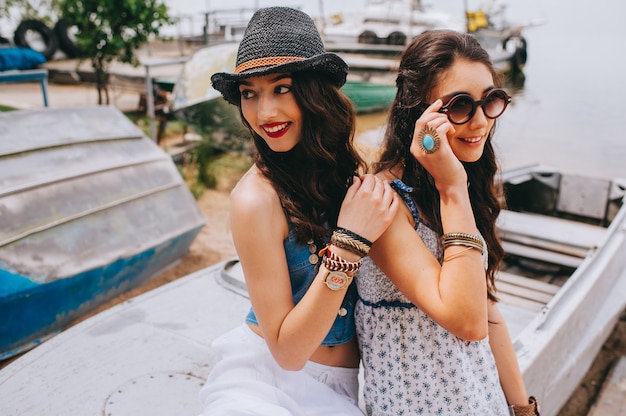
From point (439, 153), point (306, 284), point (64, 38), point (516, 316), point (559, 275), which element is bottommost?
point (64, 38)

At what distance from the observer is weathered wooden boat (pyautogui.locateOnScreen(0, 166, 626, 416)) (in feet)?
6.92

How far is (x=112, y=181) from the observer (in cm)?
400

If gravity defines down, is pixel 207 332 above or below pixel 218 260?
above

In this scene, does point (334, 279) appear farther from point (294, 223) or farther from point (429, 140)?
point (429, 140)

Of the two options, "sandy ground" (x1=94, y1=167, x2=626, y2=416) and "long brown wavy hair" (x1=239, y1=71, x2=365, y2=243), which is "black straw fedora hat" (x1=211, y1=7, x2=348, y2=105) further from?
"sandy ground" (x1=94, y1=167, x2=626, y2=416)

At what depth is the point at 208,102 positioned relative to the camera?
8016 millimetres

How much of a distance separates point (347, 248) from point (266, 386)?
446 millimetres

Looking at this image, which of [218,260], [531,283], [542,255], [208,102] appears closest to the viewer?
[531,283]

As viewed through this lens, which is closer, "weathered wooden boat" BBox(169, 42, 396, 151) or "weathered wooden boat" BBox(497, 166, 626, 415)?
"weathered wooden boat" BBox(497, 166, 626, 415)

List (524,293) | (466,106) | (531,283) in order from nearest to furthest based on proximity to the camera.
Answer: (466,106)
(524,293)
(531,283)

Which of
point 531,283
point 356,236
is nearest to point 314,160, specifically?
point 356,236

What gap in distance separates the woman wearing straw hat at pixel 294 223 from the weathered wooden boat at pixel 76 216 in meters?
2.32

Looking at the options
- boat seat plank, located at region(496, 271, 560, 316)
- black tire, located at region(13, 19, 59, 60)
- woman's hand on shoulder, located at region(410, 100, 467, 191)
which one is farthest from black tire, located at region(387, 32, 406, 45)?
woman's hand on shoulder, located at region(410, 100, 467, 191)

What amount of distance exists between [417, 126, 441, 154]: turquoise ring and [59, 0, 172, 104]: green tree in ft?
26.5
